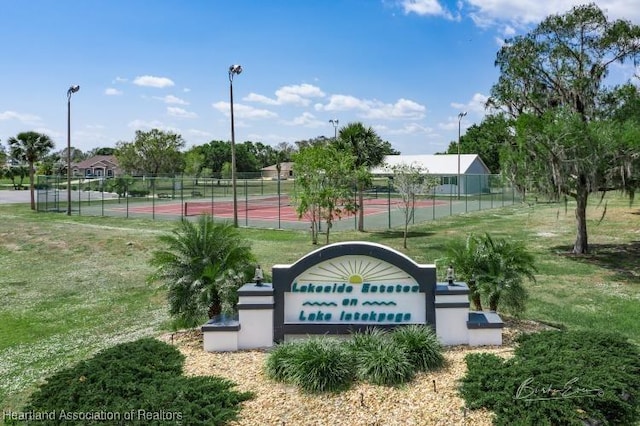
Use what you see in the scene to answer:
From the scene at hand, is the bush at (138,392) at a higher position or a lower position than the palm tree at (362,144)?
lower

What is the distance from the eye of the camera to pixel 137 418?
577cm

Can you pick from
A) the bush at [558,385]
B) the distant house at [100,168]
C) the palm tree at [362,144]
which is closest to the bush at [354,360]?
the bush at [558,385]

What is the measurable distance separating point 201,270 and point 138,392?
322cm

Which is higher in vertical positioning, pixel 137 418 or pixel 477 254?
pixel 477 254

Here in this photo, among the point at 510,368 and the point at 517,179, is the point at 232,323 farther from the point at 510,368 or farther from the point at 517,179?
the point at 517,179

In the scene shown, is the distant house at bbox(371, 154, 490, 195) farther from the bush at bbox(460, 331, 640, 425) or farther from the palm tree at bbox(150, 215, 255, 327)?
the bush at bbox(460, 331, 640, 425)

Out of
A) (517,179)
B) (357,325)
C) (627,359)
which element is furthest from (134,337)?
(517,179)

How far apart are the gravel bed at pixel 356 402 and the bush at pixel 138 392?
0.29 meters

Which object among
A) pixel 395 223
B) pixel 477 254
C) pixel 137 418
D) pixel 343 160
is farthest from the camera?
pixel 395 223

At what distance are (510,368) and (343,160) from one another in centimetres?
1645

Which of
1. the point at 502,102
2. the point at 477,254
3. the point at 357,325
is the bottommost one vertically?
the point at 357,325

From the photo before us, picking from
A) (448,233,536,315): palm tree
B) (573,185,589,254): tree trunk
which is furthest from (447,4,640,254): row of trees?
(448,233,536,315): palm tree

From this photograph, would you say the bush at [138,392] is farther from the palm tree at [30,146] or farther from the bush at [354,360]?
the palm tree at [30,146]

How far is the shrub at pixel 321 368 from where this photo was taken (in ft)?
22.4
